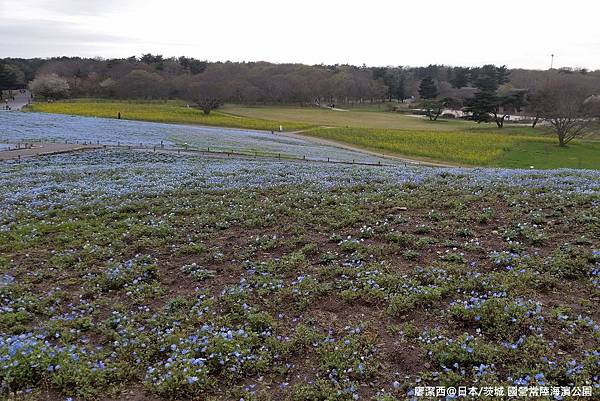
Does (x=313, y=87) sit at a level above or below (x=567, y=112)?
above

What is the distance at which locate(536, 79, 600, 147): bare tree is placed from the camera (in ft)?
222

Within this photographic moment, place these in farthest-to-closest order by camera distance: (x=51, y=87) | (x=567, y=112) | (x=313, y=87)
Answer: (x=313, y=87) → (x=51, y=87) → (x=567, y=112)

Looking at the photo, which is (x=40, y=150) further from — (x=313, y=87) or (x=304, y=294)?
(x=313, y=87)

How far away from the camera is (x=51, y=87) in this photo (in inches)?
4631

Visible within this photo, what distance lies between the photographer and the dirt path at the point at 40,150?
1227 inches

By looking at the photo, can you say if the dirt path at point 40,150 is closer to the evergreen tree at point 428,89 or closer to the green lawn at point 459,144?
the green lawn at point 459,144

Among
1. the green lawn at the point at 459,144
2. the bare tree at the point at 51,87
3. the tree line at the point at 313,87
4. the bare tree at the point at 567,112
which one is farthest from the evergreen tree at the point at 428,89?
the bare tree at the point at 51,87

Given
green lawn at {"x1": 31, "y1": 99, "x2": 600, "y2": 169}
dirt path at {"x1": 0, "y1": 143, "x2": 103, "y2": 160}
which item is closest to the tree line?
green lawn at {"x1": 31, "y1": 99, "x2": 600, "y2": 169}

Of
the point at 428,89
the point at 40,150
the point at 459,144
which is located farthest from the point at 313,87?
the point at 40,150

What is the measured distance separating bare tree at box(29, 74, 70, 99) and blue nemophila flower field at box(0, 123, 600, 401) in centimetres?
12121

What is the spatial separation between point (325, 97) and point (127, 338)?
147534 mm

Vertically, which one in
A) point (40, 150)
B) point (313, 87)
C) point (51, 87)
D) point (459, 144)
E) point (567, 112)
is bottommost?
point (40, 150)

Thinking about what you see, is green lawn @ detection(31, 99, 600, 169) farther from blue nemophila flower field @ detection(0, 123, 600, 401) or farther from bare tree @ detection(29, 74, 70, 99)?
blue nemophila flower field @ detection(0, 123, 600, 401)

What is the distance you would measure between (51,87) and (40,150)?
9833 cm
